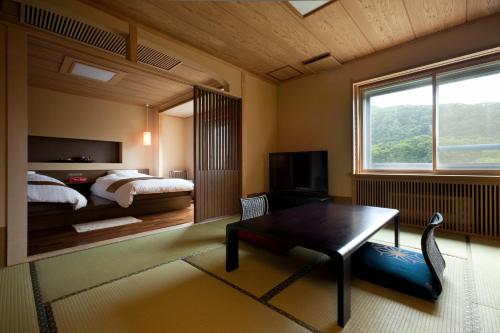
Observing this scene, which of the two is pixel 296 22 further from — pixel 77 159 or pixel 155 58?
pixel 77 159

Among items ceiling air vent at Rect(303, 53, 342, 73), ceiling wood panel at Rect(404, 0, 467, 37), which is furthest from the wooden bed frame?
ceiling wood panel at Rect(404, 0, 467, 37)

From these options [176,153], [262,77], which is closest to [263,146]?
[262,77]

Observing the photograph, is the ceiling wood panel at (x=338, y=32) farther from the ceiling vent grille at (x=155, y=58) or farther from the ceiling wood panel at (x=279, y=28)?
the ceiling vent grille at (x=155, y=58)

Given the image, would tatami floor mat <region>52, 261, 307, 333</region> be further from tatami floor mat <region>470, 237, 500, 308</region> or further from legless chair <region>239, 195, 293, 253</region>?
tatami floor mat <region>470, 237, 500, 308</region>

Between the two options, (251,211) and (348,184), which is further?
(348,184)

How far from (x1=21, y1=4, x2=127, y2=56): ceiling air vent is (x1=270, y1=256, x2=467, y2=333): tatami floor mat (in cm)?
326

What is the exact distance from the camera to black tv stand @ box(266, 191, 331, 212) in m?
3.56

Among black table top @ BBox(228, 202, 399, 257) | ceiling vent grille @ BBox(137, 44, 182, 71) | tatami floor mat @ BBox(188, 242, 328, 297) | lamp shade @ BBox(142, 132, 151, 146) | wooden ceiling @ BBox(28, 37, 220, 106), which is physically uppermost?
wooden ceiling @ BBox(28, 37, 220, 106)

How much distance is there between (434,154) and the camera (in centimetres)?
304

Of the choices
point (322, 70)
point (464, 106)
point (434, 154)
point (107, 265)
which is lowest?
point (107, 265)

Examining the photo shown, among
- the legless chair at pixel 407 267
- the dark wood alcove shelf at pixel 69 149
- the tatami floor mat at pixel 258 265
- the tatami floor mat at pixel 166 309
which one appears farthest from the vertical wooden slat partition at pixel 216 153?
the dark wood alcove shelf at pixel 69 149

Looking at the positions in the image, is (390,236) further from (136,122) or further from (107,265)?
(136,122)

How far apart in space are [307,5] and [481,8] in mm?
1922

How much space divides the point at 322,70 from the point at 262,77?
1.10m
